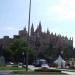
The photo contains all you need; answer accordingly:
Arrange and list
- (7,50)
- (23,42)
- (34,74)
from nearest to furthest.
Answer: (34,74)
(7,50)
(23,42)

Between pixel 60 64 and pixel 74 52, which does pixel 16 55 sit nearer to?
pixel 74 52

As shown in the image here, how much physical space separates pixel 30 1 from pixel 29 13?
6.54 feet

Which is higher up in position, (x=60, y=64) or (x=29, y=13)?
(x=29, y=13)

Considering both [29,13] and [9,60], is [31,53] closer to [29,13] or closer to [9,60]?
[9,60]

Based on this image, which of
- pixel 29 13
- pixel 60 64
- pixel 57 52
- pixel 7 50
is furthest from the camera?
pixel 57 52

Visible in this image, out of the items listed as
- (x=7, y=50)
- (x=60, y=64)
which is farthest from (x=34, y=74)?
(x=7, y=50)

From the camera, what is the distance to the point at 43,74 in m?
38.1

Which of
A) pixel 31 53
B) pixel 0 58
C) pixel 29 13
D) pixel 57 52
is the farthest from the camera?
pixel 57 52

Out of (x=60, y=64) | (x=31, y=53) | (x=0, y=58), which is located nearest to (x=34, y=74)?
(x=60, y=64)

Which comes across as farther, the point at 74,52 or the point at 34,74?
the point at 74,52

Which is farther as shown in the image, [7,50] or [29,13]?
[7,50]

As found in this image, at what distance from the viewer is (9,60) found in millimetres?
150625

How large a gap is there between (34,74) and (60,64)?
46.0 meters

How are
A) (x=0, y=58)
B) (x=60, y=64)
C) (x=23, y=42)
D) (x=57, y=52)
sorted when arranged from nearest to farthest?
(x=60, y=64), (x=0, y=58), (x=57, y=52), (x=23, y=42)
